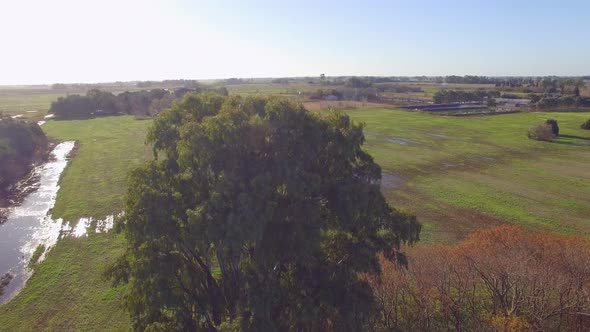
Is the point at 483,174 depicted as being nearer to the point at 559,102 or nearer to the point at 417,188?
the point at 417,188

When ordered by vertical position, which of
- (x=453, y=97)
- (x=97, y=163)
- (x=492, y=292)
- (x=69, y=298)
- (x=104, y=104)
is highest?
(x=453, y=97)

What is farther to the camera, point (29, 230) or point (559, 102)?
point (559, 102)

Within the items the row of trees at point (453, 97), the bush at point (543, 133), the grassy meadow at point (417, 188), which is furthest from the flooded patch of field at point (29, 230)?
the row of trees at point (453, 97)

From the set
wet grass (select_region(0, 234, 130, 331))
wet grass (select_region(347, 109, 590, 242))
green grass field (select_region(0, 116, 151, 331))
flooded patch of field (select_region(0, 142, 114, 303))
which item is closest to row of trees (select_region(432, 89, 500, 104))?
wet grass (select_region(347, 109, 590, 242))

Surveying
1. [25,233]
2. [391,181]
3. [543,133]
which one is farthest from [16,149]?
[543,133]

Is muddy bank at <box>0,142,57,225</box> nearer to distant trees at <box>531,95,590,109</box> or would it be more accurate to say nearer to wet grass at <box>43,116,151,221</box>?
wet grass at <box>43,116,151,221</box>

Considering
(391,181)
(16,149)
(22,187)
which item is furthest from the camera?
(16,149)
